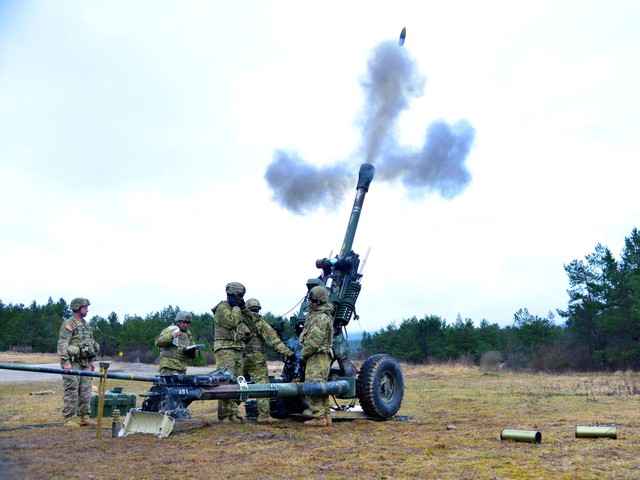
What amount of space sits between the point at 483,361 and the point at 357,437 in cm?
3007

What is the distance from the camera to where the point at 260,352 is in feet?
33.0

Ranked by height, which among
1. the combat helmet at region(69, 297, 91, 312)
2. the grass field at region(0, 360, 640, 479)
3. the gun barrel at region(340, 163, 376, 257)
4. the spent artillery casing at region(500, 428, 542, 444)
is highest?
the gun barrel at region(340, 163, 376, 257)

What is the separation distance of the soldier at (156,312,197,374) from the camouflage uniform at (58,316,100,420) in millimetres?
1188

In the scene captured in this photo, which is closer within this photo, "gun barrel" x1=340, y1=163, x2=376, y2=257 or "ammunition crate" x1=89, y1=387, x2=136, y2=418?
"ammunition crate" x1=89, y1=387, x2=136, y2=418

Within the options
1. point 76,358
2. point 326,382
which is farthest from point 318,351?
point 76,358

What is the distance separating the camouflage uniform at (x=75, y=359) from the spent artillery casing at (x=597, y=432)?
23.0 ft

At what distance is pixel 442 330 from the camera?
166 feet

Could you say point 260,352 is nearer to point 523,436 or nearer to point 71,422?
point 71,422

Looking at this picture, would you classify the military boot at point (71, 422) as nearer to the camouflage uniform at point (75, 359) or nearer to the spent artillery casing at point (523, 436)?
the camouflage uniform at point (75, 359)

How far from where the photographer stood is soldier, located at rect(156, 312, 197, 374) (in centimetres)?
959

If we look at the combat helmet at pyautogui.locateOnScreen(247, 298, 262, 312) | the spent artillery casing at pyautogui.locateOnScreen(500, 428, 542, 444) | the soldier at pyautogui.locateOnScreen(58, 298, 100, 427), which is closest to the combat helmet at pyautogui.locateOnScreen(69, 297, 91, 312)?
the soldier at pyautogui.locateOnScreen(58, 298, 100, 427)

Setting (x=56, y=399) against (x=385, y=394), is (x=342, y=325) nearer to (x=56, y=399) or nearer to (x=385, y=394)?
(x=385, y=394)

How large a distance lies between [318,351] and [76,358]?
3784 millimetres

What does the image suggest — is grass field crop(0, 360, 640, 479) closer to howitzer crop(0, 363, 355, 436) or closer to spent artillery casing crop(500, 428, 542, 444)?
spent artillery casing crop(500, 428, 542, 444)
